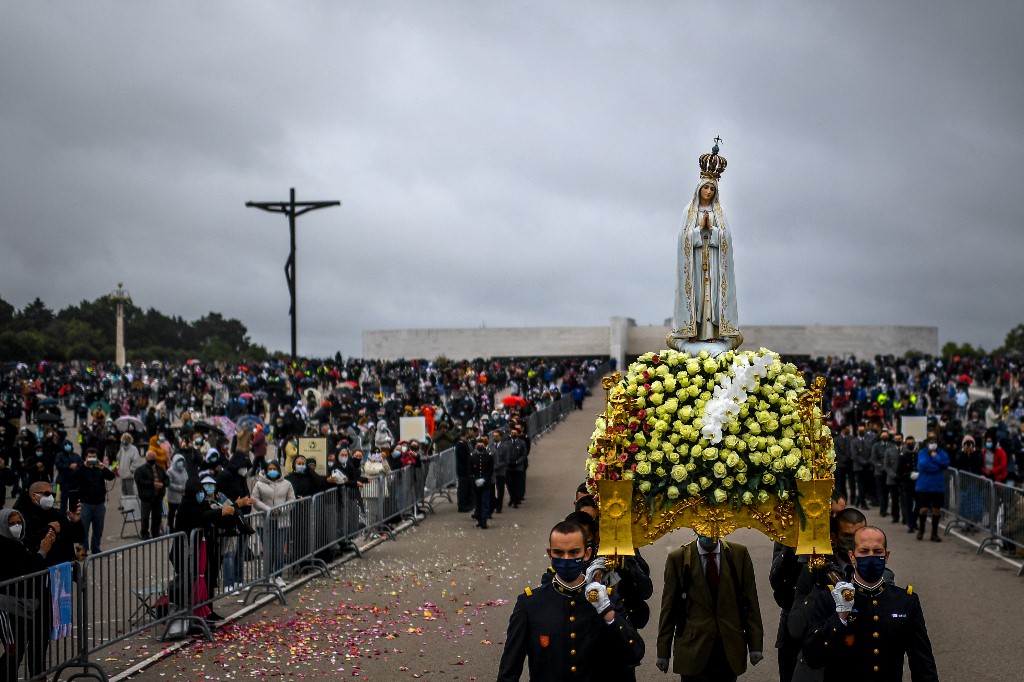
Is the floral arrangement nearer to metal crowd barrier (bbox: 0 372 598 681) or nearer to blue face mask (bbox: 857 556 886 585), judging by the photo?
blue face mask (bbox: 857 556 886 585)

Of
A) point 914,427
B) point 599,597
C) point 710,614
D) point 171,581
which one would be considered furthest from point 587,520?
point 914,427

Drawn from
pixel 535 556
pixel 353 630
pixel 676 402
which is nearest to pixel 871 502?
pixel 535 556

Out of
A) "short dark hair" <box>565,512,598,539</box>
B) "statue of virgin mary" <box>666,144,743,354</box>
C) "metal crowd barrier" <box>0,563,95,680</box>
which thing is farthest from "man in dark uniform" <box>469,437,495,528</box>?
"short dark hair" <box>565,512,598,539</box>

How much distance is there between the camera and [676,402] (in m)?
6.74

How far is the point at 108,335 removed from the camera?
10962 cm

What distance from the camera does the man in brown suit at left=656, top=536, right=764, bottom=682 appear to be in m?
7.12

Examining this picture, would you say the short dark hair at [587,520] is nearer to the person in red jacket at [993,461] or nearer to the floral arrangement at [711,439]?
the floral arrangement at [711,439]

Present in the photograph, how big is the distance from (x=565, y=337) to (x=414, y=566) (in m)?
76.9

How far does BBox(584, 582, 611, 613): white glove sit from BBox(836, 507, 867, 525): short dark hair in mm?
2403

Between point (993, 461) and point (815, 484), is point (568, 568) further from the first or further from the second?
point (993, 461)

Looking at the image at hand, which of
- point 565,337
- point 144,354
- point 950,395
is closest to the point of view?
point 950,395

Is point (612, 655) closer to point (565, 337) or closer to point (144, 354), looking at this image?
point (565, 337)

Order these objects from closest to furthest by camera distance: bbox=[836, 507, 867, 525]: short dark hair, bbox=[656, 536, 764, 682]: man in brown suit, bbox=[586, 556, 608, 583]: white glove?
bbox=[586, 556, 608, 583]: white glove
bbox=[836, 507, 867, 525]: short dark hair
bbox=[656, 536, 764, 682]: man in brown suit

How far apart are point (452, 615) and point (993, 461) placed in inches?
450
